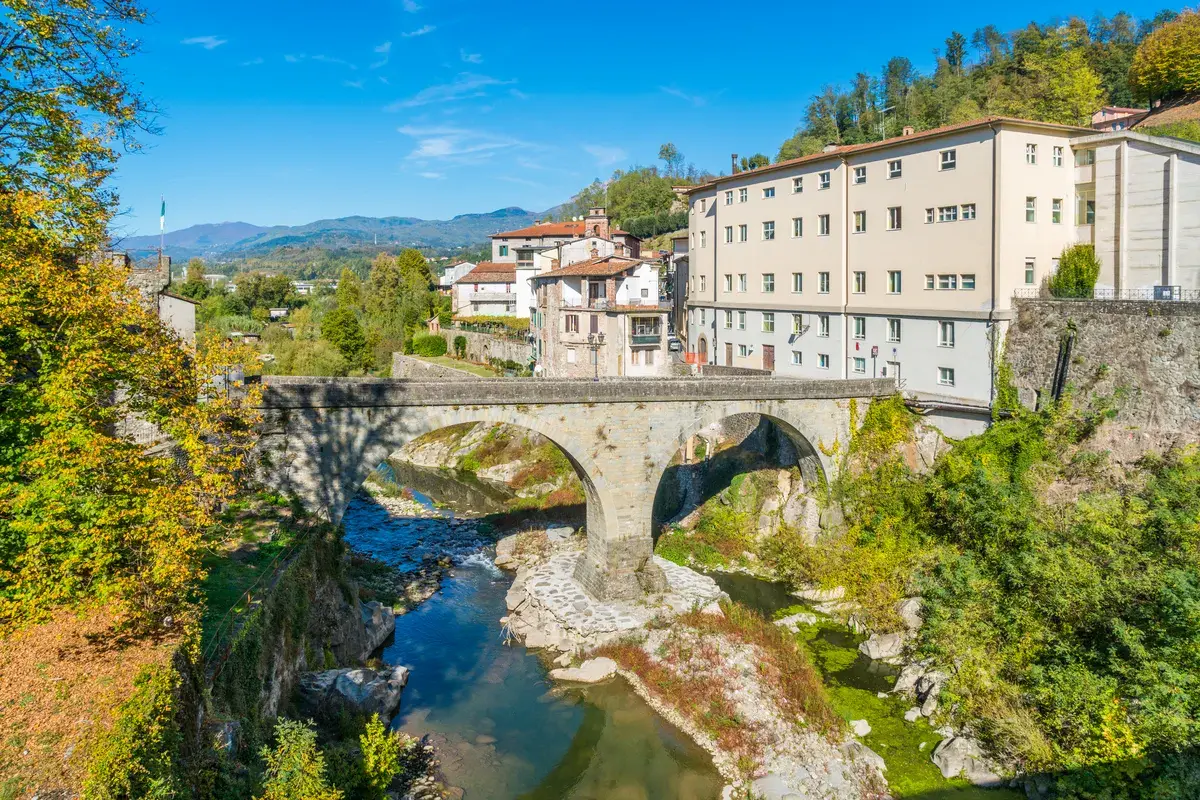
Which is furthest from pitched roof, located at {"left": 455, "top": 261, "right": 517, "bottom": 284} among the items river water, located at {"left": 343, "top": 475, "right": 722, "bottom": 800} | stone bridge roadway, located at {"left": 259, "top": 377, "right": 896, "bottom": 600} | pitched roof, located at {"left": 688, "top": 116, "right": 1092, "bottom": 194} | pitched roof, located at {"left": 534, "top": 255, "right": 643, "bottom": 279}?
river water, located at {"left": 343, "top": 475, "right": 722, "bottom": 800}

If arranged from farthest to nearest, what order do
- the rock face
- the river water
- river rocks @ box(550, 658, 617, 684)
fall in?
river rocks @ box(550, 658, 617, 684)
the river water
the rock face

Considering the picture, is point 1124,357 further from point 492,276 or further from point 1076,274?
point 492,276

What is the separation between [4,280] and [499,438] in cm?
3286

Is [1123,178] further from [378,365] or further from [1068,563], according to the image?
[378,365]

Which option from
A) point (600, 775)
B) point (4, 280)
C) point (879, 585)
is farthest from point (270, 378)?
point (879, 585)

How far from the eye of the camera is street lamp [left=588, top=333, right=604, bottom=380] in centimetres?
4091

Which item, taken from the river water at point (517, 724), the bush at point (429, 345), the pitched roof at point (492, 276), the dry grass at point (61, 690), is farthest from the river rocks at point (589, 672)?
the pitched roof at point (492, 276)

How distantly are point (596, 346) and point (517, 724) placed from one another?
25.3 metres

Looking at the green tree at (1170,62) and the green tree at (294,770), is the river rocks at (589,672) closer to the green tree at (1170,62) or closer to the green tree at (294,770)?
the green tree at (294,770)

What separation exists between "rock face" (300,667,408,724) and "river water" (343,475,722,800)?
69 cm

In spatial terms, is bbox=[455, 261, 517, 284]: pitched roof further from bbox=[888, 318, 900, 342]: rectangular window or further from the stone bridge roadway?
the stone bridge roadway

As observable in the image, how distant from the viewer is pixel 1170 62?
46281 mm

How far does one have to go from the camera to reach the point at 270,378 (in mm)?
22781

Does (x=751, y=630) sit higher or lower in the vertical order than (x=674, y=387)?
lower
